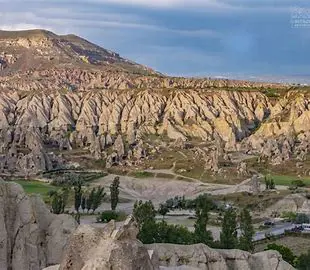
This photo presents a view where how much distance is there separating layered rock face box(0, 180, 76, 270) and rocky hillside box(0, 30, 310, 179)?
6893 cm

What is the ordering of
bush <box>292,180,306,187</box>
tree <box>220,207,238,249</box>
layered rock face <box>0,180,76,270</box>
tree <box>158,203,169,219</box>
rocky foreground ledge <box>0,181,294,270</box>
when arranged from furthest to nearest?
bush <box>292,180,306,187</box>, tree <box>158,203,169,219</box>, tree <box>220,207,238,249</box>, rocky foreground ledge <box>0,181,294,270</box>, layered rock face <box>0,180,76,270</box>

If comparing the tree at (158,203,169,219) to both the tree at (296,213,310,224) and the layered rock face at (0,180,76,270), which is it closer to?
the tree at (296,213,310,224)

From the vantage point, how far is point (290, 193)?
73.3m

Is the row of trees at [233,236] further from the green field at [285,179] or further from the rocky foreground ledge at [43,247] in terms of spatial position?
the green field at [285,179]

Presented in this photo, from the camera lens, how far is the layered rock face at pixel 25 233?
22453 millimetres

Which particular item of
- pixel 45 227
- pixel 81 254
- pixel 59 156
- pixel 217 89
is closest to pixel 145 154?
pixel 59 156

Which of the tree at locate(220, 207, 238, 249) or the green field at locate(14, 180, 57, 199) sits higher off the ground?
the tree at locate(220, 207, 238, 249)

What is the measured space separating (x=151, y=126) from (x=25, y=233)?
366 ft

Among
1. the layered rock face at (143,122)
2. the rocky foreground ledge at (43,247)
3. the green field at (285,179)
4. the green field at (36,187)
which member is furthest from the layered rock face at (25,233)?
the layered rock face at (143,122)

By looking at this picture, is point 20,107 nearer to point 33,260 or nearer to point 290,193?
point 290,193

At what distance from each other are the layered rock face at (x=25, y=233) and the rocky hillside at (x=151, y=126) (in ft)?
226

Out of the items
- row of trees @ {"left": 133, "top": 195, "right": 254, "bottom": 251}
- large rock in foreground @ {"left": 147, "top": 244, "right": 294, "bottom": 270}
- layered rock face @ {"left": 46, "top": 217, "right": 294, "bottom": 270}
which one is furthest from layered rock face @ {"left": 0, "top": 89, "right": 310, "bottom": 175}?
layered rock face @ {"left": 46, "top": 217, "right": 294, "bottom": 270}

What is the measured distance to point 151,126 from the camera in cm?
13450

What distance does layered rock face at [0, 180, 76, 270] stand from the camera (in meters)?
22.5
